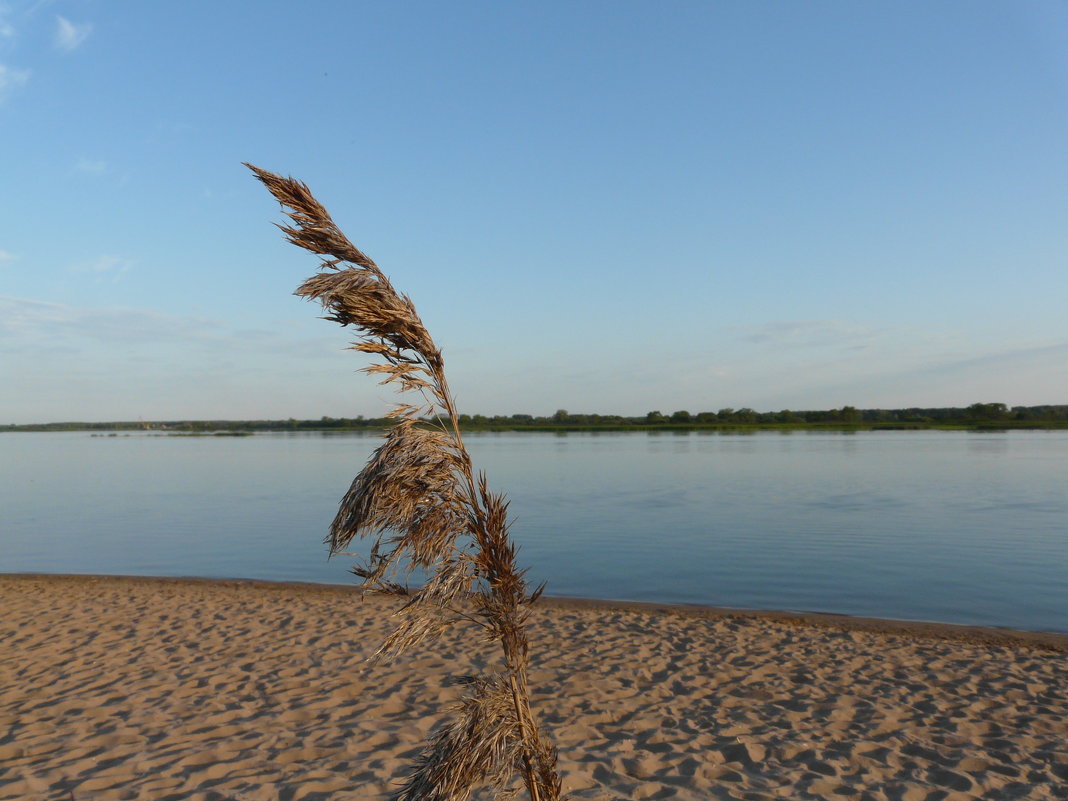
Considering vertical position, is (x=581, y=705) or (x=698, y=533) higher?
(x=581, y=705)

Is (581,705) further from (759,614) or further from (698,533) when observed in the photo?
(698,533)

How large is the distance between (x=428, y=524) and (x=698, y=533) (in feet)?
78.6

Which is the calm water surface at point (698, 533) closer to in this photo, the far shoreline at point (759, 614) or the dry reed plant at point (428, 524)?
the far shoreline at point (759, 614)

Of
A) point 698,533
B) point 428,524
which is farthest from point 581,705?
point 698,533

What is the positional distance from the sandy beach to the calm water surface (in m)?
3.92

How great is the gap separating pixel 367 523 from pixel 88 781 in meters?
5.66

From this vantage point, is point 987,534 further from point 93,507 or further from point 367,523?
point 93,507

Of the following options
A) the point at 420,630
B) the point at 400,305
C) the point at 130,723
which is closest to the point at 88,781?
the point at 130,723

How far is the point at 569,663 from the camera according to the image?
11227 millimetres

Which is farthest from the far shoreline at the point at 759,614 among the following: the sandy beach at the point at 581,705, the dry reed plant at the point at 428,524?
the dry reed plant at the point at 428,524

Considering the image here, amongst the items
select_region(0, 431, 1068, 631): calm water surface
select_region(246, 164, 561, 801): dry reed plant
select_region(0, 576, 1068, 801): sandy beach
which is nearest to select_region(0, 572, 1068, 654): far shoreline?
select_region(0, 576, 1068, 801): sandy beach

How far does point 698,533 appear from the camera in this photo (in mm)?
26406

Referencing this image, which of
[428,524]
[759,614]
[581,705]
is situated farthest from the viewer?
[759,614]

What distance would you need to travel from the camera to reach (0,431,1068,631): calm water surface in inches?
706
